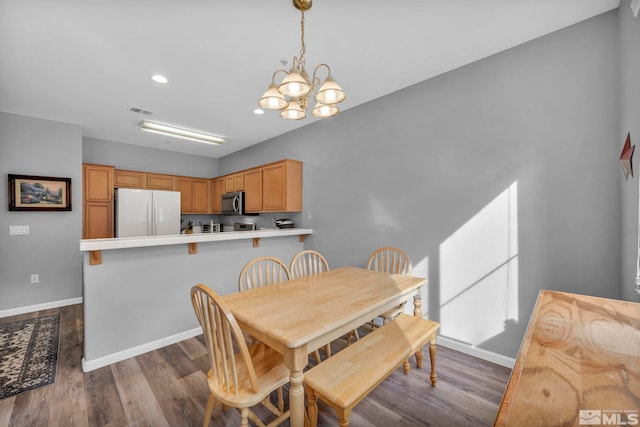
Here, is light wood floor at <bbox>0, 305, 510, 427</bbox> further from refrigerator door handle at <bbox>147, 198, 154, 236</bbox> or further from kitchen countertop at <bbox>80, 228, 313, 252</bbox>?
refrigerator door handle at <bbox>147, 198, 154, 236</bbox>

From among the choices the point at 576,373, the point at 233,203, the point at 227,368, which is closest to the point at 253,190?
the point at 233,203

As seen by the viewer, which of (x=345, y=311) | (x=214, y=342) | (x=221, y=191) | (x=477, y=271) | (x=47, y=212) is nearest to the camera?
(x=214, y=342)

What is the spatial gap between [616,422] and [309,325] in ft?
3.40

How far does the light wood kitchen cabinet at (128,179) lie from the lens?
4.71m

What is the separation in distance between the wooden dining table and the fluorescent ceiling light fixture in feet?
10.7

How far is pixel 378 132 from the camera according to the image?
312 cm

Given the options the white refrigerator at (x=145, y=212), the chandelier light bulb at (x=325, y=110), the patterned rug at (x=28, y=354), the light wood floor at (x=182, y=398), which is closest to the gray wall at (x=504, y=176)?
the light wood floor at (x=182, y=398)

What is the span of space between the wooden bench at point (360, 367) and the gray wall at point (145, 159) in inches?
208

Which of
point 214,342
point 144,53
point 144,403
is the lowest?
point 144,403

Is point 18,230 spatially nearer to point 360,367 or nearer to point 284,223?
point 284,223

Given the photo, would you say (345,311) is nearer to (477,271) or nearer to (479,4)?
(477,271)

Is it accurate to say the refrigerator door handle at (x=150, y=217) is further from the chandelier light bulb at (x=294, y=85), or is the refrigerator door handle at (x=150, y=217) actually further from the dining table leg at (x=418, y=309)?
the dining table leg at (x=418, y=309)

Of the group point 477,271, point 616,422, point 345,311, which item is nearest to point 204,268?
point 345,311

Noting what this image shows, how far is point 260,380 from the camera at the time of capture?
4.50ft
